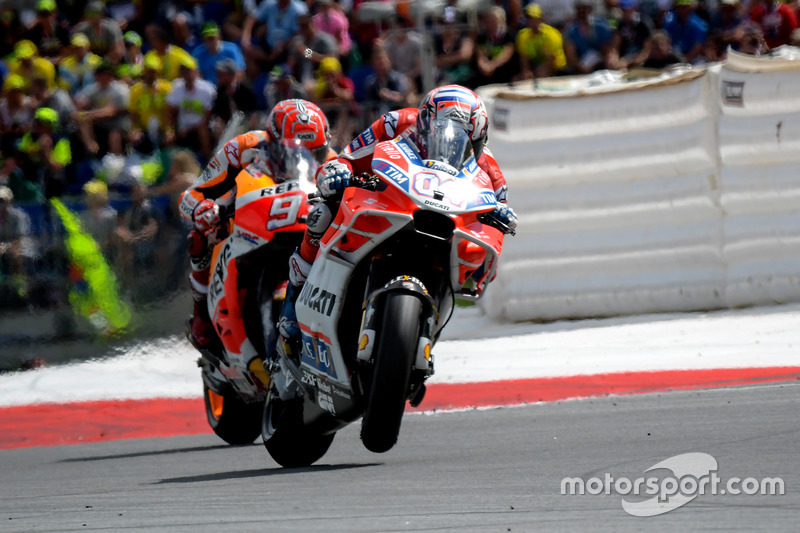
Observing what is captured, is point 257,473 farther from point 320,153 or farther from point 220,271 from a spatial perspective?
point 320,153

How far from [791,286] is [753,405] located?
391 centimetres

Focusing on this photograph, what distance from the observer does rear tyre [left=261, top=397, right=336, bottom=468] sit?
19.0 ft

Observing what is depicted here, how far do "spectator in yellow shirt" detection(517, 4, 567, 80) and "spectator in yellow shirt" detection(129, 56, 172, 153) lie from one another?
3494 millimetres

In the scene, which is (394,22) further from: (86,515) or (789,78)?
(86,515)

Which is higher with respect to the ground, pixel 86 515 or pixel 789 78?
pixel 86 515

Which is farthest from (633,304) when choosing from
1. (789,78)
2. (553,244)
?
(789,78)

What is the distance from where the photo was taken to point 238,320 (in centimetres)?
677

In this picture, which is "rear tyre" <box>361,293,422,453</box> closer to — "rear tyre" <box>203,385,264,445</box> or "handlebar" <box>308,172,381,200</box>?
"handlebar" <box>308,172,381,200</box>

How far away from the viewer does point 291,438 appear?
581cm

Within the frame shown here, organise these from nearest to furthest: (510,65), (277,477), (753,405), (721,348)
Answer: (277,477) → (753,405) → (721,348) → (510,65)

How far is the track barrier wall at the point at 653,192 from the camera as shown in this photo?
10055 mm

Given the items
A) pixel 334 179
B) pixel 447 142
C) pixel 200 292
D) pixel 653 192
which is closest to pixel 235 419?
pixel 200 292

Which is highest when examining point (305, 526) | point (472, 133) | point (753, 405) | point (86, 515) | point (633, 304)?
point (472, 133)

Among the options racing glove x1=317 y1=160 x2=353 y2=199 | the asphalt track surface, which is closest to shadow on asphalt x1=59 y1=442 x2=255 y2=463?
the asphalt track surface
